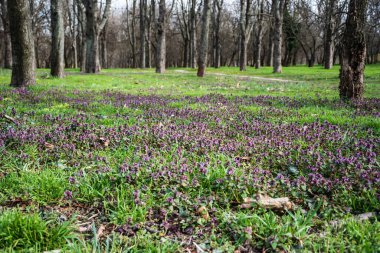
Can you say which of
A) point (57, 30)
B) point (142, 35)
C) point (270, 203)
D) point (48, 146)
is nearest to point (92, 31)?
point (57, 30)

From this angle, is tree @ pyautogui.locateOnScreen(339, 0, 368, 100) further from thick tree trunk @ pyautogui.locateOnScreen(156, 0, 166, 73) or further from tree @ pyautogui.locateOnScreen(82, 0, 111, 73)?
tree @ pyautogui.locateOnScreen(82, 0, 111, 73)

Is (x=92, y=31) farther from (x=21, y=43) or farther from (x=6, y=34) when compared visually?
(x=21, y=43)

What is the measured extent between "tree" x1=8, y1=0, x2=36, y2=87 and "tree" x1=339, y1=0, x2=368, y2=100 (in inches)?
446

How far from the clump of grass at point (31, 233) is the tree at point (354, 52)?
10.0 metres

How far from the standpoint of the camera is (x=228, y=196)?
11.0 feet

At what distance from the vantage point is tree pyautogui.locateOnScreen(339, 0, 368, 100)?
952 cm

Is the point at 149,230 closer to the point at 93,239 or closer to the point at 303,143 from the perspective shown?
the point at 93,239

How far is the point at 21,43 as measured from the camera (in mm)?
11391

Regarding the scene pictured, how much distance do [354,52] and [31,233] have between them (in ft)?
34.0

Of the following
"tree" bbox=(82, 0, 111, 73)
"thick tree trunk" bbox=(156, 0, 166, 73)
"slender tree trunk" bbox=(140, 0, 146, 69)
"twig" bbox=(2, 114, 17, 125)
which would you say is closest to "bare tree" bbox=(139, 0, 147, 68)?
"slender tree trunk" bbox=(140, 0, 146, 69)

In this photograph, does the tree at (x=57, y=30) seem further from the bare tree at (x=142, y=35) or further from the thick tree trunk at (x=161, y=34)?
the bare tree at (x=142, y=35)

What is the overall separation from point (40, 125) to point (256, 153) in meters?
4.06

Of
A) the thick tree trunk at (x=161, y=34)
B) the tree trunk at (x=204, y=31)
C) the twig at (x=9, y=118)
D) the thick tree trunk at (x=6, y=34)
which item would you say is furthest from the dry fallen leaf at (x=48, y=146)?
the thick tree trunk at (x=6, y=34)

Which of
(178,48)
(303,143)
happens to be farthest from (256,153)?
(178,48)
